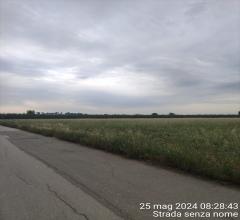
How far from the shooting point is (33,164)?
11.5 meters

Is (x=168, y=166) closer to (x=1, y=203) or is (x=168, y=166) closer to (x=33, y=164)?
(x=33, y=164)

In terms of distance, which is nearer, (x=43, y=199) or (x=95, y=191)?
(x=43, y=199)

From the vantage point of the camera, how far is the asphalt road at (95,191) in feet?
19.1

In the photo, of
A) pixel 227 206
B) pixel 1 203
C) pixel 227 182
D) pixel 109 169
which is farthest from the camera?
pixel 109 169

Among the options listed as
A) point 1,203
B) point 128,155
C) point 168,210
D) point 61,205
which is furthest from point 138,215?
point 128,155

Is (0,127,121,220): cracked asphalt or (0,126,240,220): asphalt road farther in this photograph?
(0,126,240,220): asphalt road

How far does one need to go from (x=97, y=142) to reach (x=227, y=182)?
1023cm

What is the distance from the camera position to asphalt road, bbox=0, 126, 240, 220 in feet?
19.1

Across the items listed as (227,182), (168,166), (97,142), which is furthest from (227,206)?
(97,142)

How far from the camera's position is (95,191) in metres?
7.26

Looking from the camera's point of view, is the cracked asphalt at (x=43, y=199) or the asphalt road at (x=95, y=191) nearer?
the cracked asphalt at (x=43, y=199)

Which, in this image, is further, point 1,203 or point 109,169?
point 109,169

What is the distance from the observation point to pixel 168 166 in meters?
10.5

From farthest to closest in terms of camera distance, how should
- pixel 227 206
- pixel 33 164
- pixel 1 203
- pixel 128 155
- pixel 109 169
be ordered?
pixel 128 155, pixel 33 164, pixel 109 169, pixel 1 203, pixel 227 206
